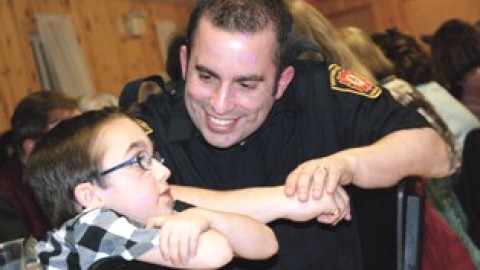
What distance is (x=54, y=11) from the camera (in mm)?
5441

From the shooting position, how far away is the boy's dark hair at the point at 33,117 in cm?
304

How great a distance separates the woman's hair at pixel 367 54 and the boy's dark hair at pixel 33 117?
5.03 ft

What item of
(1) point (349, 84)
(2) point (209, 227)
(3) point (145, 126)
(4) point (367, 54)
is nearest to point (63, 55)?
(4) point (367, 54)

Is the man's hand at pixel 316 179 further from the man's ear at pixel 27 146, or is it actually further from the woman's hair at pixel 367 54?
the man's ear at pixel 27 146

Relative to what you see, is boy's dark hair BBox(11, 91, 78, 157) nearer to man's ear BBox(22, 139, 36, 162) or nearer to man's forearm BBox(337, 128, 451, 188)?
man's ear BBox(22, 139, 36, 162)

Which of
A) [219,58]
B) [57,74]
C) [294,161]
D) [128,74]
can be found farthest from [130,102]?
[128,74]

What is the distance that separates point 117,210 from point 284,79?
0.49 metres

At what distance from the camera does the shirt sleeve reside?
95 cm

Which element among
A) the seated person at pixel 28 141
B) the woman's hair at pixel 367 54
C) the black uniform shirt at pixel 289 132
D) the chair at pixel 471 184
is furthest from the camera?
the seated person at pixel 28 141

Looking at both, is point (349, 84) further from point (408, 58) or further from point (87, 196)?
point (408, 58)

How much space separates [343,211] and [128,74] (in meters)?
5.46

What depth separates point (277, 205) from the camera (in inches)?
43.3

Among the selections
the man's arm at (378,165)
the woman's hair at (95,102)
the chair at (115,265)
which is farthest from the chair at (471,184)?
the woman's hair at (95,102)

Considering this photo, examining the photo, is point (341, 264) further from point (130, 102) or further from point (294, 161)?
point (130, 102)
